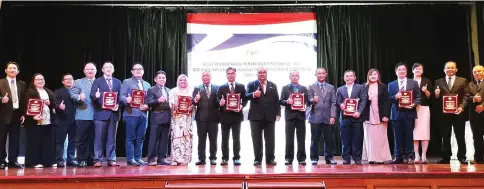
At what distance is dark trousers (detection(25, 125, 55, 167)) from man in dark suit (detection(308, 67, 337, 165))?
12.2ft

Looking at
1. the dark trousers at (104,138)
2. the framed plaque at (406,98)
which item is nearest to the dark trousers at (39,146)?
the dark trousers at (104,138)

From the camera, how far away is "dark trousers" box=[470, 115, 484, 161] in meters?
6.96

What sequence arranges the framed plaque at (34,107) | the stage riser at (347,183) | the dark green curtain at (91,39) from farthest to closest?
the dark green curtain at (91,39), the framed plaque at (34,107), the stage riser at (347,183)

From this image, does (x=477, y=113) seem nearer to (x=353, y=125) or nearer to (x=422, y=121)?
(x=422, y=121)

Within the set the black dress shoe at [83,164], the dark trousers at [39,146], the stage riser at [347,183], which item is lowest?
the black dress shoe at [83,164]

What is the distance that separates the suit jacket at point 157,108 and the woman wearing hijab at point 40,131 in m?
1.42

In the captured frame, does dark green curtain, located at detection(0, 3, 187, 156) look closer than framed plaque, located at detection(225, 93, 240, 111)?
No

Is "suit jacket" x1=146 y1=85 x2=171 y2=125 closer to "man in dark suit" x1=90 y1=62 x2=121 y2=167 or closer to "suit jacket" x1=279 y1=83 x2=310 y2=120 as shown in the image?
"man in dark suit" x1=90 y1=62 x2=121 y2=167

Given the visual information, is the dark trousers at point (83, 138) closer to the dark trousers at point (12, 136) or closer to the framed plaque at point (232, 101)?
the dark trousers at point (12, 136)

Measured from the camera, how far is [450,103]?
6.81 m

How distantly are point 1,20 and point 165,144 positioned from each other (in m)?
4.48

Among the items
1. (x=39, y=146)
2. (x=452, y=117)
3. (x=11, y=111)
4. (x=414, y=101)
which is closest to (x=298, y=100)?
(x=414, y=101)

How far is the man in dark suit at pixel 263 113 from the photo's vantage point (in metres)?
6.84

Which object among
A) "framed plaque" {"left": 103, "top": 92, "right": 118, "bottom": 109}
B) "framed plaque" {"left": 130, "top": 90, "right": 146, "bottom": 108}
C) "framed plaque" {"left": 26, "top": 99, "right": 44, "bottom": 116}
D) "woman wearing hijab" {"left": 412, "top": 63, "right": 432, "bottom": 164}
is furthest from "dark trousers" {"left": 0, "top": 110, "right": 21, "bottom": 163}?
"woman wearing hijab" {"left": 412, "top": 63, "right": 432, "bottom": 164}
